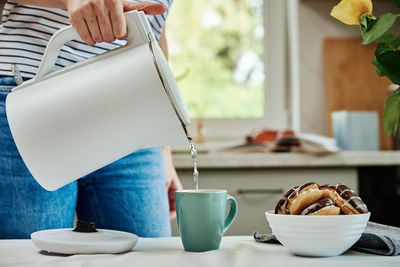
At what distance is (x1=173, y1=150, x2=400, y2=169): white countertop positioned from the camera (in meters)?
1.87

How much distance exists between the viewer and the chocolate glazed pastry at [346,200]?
0.64m

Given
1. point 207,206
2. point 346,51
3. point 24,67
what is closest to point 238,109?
point 346,51

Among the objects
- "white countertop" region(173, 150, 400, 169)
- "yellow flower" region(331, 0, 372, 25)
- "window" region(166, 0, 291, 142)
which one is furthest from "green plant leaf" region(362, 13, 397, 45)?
"window" region(166, 0, 291, 142)

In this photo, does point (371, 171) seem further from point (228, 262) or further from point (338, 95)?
point (228, 262)

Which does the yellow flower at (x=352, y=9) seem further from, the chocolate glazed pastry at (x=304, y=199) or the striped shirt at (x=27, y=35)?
the striped shirt at (x=27, y=35)

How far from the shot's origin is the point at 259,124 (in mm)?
2564

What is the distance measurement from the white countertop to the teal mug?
118 cm

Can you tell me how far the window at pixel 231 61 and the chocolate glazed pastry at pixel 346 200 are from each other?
187cm

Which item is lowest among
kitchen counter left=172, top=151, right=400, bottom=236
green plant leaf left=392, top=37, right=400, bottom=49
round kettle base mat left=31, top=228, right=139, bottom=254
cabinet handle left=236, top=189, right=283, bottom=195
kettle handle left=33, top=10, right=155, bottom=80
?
cabinet handle left=236, top=189, right=283, bottom=195

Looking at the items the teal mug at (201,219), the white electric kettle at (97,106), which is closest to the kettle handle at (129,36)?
the white electric kettle at (97,106)

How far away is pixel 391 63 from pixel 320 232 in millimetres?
213

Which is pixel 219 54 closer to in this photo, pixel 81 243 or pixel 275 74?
pixel 275 74

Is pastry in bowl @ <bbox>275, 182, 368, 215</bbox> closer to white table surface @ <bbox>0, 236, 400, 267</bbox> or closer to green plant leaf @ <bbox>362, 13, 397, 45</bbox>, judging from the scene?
white table surface @ <bbox>0, 236, 400, 267</bbox>

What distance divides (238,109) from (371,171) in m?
0.81
